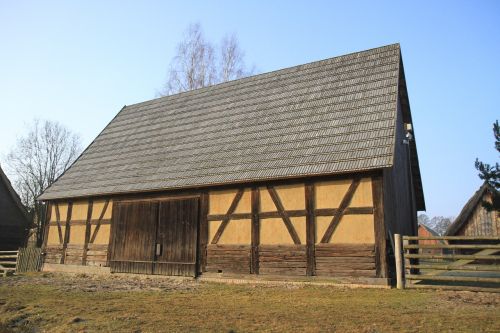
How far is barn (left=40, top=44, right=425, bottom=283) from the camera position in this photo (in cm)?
1097

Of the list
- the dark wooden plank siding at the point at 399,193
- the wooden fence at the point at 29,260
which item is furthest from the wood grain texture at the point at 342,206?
the wooden fence at the point at 29,260

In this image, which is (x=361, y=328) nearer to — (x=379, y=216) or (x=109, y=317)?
(x=109, y=317)

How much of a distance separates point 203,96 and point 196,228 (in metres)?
7.48

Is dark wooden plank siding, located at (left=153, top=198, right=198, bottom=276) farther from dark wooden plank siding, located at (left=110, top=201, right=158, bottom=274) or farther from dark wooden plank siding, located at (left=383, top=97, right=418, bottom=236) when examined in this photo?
dark wooden plank siding, located at (left=383, top=97, right=418, bottom=236)

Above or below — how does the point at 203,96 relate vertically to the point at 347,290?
above

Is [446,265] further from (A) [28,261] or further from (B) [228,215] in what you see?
(A) [28,261]

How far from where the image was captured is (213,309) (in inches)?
295

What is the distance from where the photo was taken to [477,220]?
24.9 m

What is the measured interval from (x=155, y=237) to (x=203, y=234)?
2085mm

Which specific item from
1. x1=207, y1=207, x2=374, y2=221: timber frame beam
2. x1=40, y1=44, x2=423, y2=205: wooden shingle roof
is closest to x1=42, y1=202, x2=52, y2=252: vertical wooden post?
x1=40, y1=44, x2=423, y2=205: wooden shingle roof

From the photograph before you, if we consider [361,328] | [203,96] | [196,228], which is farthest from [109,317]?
[203,96]

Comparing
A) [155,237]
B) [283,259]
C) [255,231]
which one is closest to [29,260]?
[155,237]

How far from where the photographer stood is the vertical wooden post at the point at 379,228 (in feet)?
33.5

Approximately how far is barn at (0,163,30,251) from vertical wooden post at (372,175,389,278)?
2301 cm
